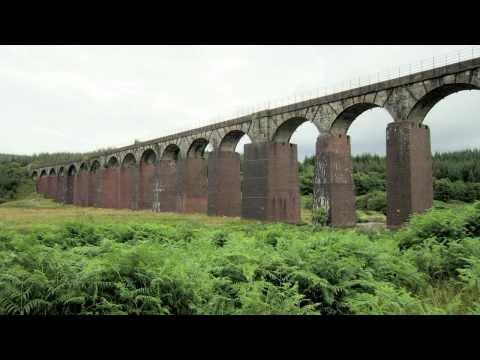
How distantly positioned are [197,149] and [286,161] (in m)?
13.7

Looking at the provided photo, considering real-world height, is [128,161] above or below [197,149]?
below

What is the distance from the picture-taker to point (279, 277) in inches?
309

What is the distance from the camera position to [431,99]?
68.0 feet

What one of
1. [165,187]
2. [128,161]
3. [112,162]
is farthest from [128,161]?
[165,187]

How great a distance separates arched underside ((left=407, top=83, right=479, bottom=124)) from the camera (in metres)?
19.6

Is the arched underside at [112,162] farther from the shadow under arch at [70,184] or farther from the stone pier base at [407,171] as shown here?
the stone pier base at [407,171]

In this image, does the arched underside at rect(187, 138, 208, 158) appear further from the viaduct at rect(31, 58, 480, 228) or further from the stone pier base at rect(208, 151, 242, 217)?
the stone pier base at rect(208, 151, 242, 217)

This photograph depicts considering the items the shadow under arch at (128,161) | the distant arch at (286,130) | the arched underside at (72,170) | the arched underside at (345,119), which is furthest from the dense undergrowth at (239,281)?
the arched underside at (72,170)

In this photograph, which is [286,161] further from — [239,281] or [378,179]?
[378,179]

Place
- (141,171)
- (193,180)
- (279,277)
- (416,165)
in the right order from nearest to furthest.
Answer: (279,277) → (416,165) → (193,180) → (141,171)

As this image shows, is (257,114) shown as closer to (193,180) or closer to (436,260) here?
(193,180)

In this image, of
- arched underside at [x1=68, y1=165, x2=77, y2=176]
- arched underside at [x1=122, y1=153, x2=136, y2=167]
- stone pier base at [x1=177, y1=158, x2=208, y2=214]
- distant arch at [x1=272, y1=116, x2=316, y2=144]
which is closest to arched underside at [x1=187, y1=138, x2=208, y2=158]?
stone pier base at [x1=177, y1=158, x2=208, y2=214]

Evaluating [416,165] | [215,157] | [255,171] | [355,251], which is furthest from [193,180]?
[355,251]
